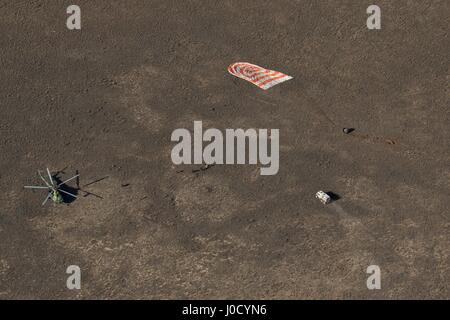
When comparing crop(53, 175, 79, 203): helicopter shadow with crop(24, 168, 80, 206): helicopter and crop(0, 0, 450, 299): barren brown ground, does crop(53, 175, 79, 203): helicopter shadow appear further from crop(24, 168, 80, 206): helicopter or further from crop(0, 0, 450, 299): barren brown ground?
crop(0, 0, 450, 299): barren brown ground

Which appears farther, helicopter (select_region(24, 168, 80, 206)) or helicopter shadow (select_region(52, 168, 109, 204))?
helicopter shadow (select_region(52, 168, 109, 204))

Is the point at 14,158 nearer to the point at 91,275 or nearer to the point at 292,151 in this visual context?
the point at 91,275

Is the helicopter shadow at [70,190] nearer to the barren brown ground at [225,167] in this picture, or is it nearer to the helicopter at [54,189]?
the helicopter at [54,189]

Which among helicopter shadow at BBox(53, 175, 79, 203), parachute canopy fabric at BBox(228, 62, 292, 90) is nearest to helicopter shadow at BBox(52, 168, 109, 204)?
helicopter shadow at BBox(53, 175, 79, 203)

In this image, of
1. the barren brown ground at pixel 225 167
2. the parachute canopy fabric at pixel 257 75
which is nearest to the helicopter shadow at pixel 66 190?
the barren brown ground at pixel 225 167

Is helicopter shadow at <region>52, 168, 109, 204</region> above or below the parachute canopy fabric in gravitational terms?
below
